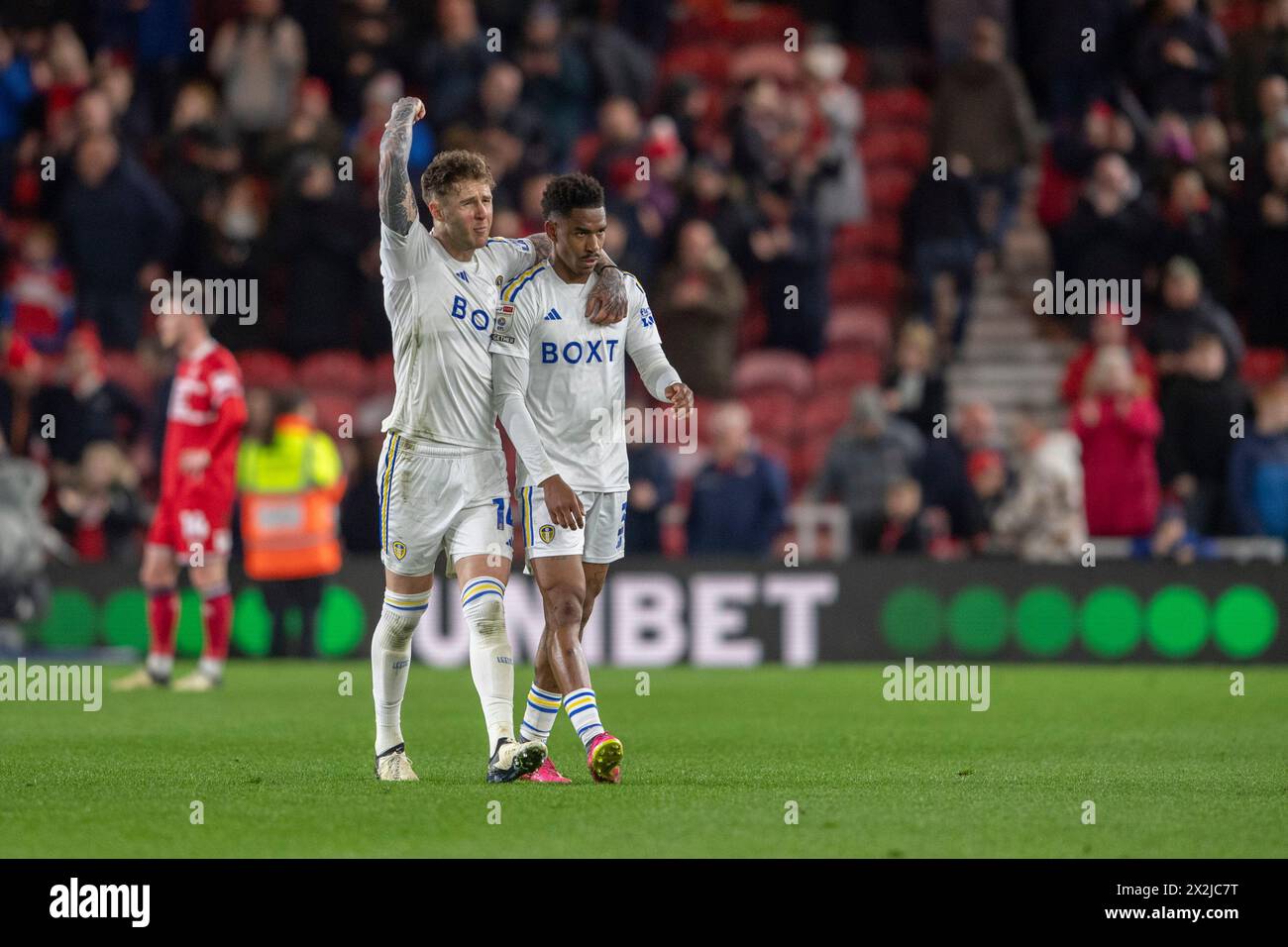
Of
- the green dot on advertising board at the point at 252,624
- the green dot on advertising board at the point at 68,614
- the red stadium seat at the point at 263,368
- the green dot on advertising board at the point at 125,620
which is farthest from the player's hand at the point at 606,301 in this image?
the red stadium seat at the point at 263,368

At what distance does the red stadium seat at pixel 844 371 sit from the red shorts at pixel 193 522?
670 cm

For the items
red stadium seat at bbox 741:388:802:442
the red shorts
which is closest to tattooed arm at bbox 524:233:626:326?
the red shorts

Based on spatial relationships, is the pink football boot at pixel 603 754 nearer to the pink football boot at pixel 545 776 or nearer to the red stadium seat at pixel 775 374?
the pink football boot at pixel 545 776

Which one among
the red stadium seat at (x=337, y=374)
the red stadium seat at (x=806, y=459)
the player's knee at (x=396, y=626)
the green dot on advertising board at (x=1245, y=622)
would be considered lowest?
the green dot on advertising board at (x=1245, y=622)

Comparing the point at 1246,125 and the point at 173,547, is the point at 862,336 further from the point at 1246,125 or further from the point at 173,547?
the point at 173,547

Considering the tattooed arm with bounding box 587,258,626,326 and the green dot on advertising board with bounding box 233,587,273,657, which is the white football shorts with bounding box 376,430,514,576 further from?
the green dot on advertising board with bounding box 233,587,273,657

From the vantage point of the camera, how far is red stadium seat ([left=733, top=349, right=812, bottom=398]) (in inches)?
761

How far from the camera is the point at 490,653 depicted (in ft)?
28.6

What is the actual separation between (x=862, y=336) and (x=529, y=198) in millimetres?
3338

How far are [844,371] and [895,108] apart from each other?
3633 millimetres

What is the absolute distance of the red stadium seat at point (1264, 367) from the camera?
62.1 ft

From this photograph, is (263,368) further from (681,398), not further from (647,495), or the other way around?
(681,398)

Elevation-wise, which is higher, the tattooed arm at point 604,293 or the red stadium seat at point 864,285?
the red stadium seat at point 864,285
